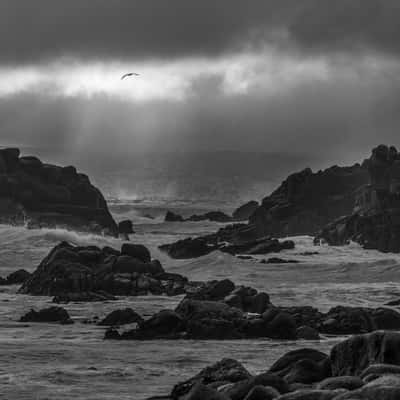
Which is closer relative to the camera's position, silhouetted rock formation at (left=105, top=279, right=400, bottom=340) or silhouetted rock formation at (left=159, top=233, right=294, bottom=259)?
silhouetted rock formation at (left=105, top=279, right=400, bottom=340)

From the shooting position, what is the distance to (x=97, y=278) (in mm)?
64188

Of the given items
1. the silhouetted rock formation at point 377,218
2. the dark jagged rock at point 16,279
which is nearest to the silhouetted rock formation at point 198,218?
the silhouetted rock formation at point 377,218

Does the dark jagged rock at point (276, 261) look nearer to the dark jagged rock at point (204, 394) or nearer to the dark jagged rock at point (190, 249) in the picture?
the dark jagged rock at point (190, 249)

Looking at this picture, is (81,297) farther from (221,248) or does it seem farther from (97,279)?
(221,248)

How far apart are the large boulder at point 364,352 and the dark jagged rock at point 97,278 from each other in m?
32.7

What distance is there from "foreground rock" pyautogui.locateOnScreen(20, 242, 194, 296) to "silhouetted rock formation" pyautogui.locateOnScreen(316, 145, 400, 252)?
120 ft

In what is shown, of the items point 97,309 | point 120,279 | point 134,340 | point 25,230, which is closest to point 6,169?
point 25,230

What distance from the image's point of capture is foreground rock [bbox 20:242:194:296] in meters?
62.4

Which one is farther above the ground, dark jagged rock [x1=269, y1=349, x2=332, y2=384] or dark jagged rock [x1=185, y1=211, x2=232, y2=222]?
dark jagged rock [x1=185, y1=211, x2=232, y2=222]

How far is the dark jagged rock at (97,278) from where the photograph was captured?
6256 cm

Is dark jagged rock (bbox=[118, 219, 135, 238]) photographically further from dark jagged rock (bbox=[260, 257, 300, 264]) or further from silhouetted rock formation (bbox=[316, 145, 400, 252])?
dark jagged rock (bbox=[260, 257, 300, 264])

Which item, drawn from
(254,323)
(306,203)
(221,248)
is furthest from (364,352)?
(306,203)

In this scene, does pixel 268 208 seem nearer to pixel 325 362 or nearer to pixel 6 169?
pixel 6 169

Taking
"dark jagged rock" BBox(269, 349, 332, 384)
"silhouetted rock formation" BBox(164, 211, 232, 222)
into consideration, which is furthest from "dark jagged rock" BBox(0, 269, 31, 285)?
"silhouetted rock formation" BBox(164, 211, 232, 222)
